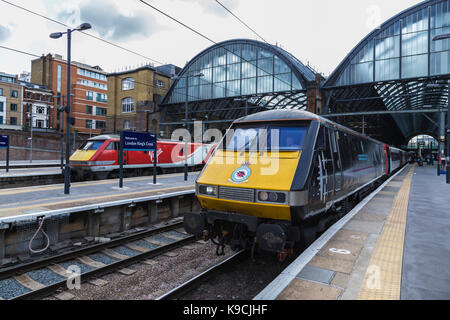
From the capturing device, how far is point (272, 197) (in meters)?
5.24

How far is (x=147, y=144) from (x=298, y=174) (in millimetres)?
10513

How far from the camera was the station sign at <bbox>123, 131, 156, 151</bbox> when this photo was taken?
13.5 m

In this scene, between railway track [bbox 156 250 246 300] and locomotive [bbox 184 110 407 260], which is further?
locomotive [bbox 184 110 407 260]

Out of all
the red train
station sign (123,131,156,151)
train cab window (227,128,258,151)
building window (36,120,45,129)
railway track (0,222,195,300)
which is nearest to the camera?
railway track (0,222,195,300)

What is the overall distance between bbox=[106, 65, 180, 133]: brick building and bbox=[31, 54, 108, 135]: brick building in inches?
628

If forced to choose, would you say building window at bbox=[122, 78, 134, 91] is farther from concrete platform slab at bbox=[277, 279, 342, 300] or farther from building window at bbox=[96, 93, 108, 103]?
concrete platform slab at bbox=[277, 279, 342, 300]

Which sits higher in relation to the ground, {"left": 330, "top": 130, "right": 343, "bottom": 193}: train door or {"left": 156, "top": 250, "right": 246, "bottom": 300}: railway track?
{"left": 330, "top": 130, "right": 343, "bottom": 193}: train door

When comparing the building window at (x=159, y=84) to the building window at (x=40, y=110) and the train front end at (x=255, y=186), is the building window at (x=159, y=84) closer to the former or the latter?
the building window at (x=40, y=110)

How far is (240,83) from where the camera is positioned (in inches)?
1432

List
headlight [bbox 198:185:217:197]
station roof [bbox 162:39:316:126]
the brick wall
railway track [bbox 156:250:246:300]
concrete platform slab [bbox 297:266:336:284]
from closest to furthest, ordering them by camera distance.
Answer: concrete platform slab [bbox 297:266:336:284], railway track [bbox 156:250:246:300], headlight [bbox 198:185:217:197], station roof [bbox 162:39:316:126], the brick wall

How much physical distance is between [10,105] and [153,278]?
60.7m

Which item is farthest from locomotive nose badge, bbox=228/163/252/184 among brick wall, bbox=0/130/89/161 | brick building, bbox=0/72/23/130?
brick building, bbox=0/72/23/130
